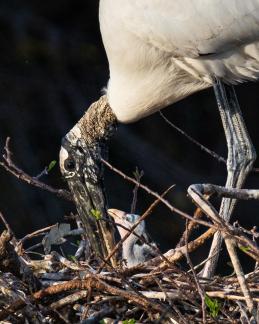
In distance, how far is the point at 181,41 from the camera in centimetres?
548

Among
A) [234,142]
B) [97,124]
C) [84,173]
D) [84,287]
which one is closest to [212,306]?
[84,287]

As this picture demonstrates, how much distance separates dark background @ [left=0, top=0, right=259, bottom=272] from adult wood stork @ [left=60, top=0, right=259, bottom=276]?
9.29 feet

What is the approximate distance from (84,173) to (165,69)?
72 cm

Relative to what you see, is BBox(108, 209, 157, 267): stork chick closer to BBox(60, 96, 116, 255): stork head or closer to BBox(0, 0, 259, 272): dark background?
BBox(60, 96, 116, 255): stork head

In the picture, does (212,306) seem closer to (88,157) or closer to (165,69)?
(165,69)

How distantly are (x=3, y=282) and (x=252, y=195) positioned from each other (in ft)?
2.80

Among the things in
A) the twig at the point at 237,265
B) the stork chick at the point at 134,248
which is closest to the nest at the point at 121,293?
the twig at the point at 237,265

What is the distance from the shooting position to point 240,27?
543 centimetres

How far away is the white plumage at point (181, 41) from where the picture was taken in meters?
5.43

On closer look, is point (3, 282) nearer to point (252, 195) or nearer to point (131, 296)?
point (131, 296)

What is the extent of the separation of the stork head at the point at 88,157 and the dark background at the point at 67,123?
2767 millimetres

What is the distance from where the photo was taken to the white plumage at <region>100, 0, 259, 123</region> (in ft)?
17.8

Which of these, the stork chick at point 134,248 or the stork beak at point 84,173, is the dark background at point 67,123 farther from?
the stork chick at point 134,248

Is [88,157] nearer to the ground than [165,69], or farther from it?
nearer to the ground
